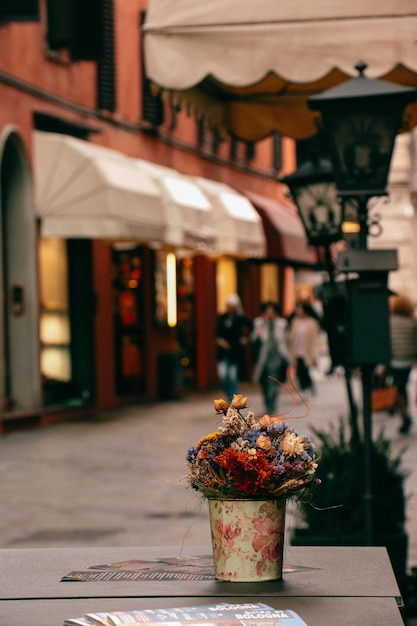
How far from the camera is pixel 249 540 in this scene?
339cm

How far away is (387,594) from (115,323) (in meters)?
18.8

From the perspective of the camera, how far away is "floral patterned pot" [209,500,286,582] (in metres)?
3.39

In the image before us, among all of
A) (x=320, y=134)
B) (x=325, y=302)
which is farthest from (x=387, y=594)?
(x=320, y=134)

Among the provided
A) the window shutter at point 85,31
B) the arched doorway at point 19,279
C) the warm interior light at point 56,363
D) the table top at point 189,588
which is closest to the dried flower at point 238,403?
the table top at point 189,588

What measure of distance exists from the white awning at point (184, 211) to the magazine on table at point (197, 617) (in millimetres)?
17593

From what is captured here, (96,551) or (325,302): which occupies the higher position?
(325,302)

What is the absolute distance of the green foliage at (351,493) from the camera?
6469mm

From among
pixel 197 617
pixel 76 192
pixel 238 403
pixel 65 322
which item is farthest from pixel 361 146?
pixel 65 322

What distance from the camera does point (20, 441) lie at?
51.0 ft

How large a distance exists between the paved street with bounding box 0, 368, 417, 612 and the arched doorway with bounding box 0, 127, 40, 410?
80 cm

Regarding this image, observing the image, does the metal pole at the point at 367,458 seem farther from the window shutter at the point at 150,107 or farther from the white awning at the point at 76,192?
the window shutter at the point at 150,107

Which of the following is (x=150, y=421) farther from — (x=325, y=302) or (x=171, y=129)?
(x=325, y=302)

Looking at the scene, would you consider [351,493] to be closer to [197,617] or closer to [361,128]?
[361,128]

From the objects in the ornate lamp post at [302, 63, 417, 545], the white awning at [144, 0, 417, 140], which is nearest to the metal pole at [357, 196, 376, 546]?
the ornate lamp post at [302, 63, 417, 545]
